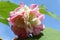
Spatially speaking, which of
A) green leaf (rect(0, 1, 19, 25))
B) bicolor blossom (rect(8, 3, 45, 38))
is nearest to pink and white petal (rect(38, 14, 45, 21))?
bicolor blossom (rect(8, 3, 45, 38))

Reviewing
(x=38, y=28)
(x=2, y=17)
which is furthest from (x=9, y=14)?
(x=38, y=28)

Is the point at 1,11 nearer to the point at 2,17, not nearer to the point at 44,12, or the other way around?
the point at 2,17

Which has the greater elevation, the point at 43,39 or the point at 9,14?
the point at 9,14

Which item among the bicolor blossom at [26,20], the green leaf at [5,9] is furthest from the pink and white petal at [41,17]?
the green leaf at [5,9]

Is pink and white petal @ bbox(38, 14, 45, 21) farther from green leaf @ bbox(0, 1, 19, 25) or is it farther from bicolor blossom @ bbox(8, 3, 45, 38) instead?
green leaf @ bbox(0, 1, 19, 25)

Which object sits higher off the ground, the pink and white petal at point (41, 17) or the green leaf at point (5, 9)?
the green leaf at point (5, 9)

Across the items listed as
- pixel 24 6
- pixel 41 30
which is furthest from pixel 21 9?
pixel 41 30

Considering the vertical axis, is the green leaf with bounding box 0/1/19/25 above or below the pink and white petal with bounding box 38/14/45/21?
Answer: above

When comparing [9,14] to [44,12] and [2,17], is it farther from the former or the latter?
[44,12]

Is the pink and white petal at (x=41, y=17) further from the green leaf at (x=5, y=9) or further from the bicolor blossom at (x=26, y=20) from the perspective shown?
the green leaf at (x=5, y=9)
